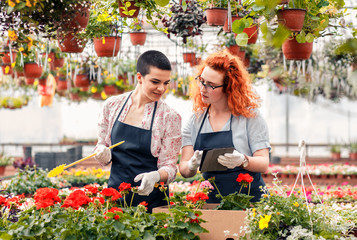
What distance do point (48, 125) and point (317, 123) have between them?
29.0 ft

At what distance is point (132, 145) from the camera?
7.16 ft

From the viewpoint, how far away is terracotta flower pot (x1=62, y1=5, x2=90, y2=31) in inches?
74.1

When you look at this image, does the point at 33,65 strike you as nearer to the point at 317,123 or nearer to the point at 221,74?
the point at 221,74

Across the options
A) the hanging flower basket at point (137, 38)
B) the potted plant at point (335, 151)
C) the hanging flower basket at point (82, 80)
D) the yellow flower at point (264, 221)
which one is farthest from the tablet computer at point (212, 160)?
the potted plant at point (335, 151)

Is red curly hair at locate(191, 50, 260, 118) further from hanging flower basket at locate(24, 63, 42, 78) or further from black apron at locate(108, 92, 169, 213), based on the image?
hanging flower basket at locate(24, 63, 42, 78)

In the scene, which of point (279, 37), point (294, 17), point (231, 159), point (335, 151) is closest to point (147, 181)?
point (231, 159)

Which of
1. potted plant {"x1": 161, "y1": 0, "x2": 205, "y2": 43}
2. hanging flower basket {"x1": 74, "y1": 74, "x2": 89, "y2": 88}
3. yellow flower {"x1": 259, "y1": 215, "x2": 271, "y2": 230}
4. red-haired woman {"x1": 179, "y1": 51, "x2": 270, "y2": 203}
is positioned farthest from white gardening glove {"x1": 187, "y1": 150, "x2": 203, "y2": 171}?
hanging flower basket {"x1": 74, "y1": 74, "x2": 89, "y2": 88}

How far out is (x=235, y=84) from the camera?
2256mm

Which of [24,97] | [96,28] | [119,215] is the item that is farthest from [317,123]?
[119,215]

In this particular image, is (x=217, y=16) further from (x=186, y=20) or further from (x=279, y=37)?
(x=279, y=37)

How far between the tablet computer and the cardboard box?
0.36 metres

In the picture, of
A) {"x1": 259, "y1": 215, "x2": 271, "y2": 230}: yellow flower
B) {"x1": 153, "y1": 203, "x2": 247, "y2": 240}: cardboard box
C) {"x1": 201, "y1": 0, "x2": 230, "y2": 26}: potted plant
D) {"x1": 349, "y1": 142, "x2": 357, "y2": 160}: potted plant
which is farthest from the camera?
{"x1": 349, "y1": 142, "x2": 357, "y2": 160}: potted plant

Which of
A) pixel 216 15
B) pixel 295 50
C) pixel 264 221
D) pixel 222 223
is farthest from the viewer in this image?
pixel 295 50

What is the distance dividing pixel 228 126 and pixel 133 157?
0.49m
